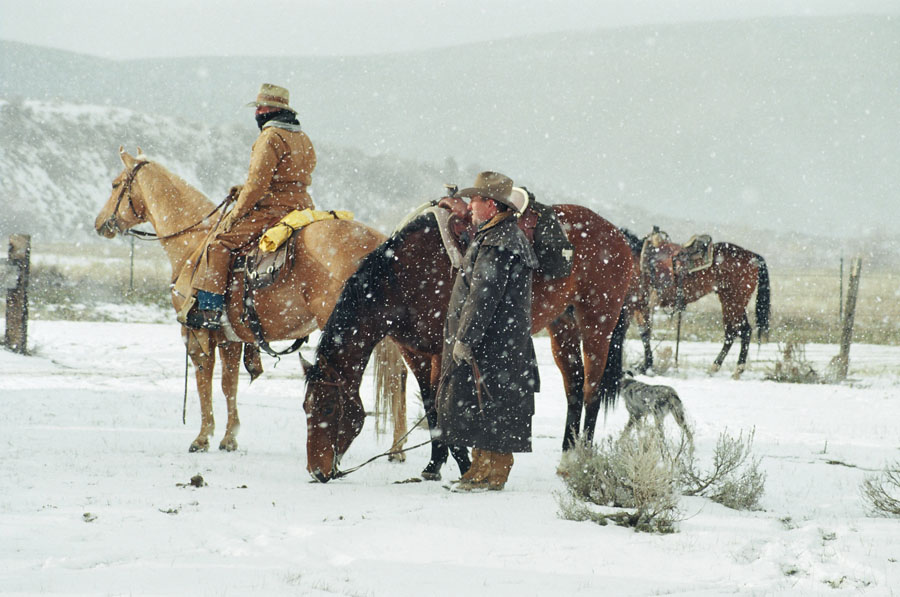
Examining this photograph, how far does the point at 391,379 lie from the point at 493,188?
6.66 feet

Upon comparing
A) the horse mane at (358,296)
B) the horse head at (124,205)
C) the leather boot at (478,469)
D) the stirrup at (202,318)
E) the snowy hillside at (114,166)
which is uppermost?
the snowy hillside at (114,166)

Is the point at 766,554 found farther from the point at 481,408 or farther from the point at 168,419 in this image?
the point at 168,419

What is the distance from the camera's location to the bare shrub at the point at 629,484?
4207 millimetres

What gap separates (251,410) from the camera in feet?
29.3

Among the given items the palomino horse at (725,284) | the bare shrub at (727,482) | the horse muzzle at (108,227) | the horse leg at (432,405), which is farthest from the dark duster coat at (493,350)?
the palomino horse at (725,284)

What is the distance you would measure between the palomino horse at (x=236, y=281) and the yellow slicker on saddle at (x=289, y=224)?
0.24 feet

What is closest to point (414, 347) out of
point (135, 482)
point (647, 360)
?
point (135, 482)

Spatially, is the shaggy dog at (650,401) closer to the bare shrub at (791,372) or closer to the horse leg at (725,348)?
the bare shrub at (791,372)

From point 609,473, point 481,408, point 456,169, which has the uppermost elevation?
point 456,169

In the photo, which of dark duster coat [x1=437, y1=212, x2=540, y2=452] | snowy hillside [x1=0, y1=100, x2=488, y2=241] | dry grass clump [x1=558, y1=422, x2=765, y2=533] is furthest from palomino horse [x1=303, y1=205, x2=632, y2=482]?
snowy hillside [x1=0, y1=100, x2=488, y2=241]

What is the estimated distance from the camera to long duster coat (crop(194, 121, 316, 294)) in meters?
6.07

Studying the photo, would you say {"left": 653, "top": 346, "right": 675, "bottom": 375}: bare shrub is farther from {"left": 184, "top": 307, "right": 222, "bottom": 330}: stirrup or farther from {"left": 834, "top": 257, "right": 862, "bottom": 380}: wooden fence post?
{"left": 184, "top": 307, "right": 222, "bottom": 330}: stirrup

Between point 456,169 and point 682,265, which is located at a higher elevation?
point 456,169

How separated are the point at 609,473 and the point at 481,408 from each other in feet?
2.92
